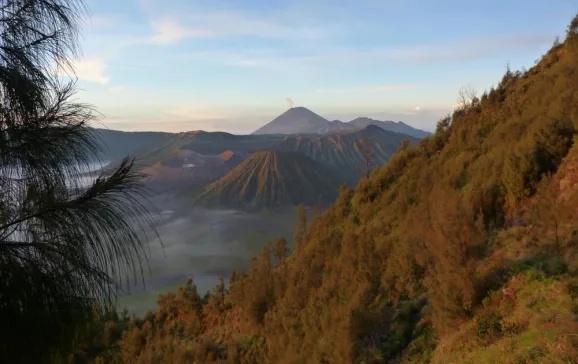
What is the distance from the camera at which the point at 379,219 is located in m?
20.5

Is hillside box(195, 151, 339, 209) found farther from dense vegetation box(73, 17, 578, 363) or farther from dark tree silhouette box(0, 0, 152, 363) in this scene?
dark tree silhouette box(0, 0, 152, 363)

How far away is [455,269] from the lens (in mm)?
8641

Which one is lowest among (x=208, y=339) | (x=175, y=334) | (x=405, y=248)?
(x=175, y=334)

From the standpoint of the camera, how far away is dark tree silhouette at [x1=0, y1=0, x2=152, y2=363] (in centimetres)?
288

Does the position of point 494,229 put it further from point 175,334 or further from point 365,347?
point 175,334

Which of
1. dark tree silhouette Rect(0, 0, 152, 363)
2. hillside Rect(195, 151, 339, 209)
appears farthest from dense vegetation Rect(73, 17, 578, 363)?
hillside Rect(195, 151, 339, 209)

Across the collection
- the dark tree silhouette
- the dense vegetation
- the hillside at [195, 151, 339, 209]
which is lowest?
the hillside at [195, 151, 339, 209]

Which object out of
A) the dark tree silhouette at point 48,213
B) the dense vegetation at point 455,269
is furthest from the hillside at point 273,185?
the dark tree silhouette at point 48,213

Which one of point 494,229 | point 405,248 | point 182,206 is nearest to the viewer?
point 494,229

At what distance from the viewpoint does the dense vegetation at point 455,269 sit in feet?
23.3

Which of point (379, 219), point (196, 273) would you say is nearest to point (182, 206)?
point (196, 273)

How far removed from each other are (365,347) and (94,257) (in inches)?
369

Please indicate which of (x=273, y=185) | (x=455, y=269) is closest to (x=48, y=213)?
(x=455, y=269)

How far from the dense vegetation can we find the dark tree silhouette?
1.08 meters
